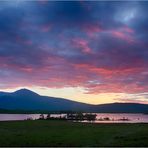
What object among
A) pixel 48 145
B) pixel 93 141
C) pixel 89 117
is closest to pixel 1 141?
pixel 48 145

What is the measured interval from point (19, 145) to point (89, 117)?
10604 centimetres

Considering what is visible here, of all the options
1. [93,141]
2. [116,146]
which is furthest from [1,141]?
[116,146]

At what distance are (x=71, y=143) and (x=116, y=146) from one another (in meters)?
4.94

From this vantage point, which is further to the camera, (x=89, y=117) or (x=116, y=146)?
(x=89, y=117)

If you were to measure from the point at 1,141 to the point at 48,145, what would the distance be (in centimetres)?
579

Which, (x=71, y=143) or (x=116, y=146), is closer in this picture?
(x=116, y=146)

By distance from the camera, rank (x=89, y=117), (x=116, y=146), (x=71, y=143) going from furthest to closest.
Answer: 1. (x=89, y=117)
2. (x=71, y=143)
3. (x=116, y=146)

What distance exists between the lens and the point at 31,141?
3297 centimetres

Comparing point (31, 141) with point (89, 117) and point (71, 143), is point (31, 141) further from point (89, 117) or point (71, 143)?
point (89, 117)

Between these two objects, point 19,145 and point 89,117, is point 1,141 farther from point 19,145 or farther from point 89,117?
point 89,117

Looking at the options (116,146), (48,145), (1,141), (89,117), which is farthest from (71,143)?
(89,117)

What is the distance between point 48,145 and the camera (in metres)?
30.4

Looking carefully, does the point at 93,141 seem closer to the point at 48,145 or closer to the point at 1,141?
the point at 48,145

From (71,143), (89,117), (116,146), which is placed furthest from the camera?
(89,117)
